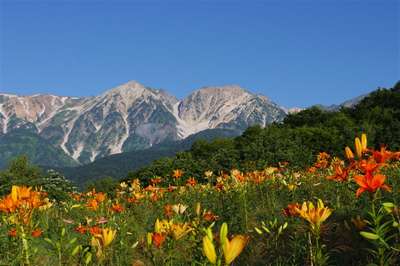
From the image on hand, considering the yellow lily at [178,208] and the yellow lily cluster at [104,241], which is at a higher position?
the yellow lily at [178,208]

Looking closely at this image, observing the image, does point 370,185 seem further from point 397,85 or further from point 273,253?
point 397,85

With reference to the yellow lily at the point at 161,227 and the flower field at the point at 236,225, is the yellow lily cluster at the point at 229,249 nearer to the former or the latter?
the flower field at the point at 236,225

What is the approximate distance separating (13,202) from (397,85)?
78736mm

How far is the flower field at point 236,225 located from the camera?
9.93 ft

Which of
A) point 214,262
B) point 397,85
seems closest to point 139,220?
point 214,262

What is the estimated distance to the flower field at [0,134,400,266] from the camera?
3.03 metres

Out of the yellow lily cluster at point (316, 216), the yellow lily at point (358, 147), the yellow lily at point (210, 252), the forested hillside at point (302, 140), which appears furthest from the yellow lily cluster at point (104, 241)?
the forested hillside at point (302, 140)

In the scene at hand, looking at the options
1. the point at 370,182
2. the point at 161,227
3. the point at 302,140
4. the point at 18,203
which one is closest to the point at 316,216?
the point at 370,182

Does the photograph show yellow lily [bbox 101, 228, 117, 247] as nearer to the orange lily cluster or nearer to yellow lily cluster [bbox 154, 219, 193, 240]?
yellow lily cluster [bbox 154, 219, 193, 240]

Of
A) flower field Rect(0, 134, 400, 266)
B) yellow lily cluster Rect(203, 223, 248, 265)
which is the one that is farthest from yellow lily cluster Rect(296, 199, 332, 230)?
yellow lily cluster Rect(203, 223, 248, 265)

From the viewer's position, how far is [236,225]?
697 cm

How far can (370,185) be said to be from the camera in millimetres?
2951

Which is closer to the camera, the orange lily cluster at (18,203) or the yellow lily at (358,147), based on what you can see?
the yellow lily at (358,147)

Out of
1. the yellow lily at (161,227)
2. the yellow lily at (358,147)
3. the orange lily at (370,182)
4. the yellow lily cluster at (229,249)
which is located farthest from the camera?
the yellow lily at (161,227)
